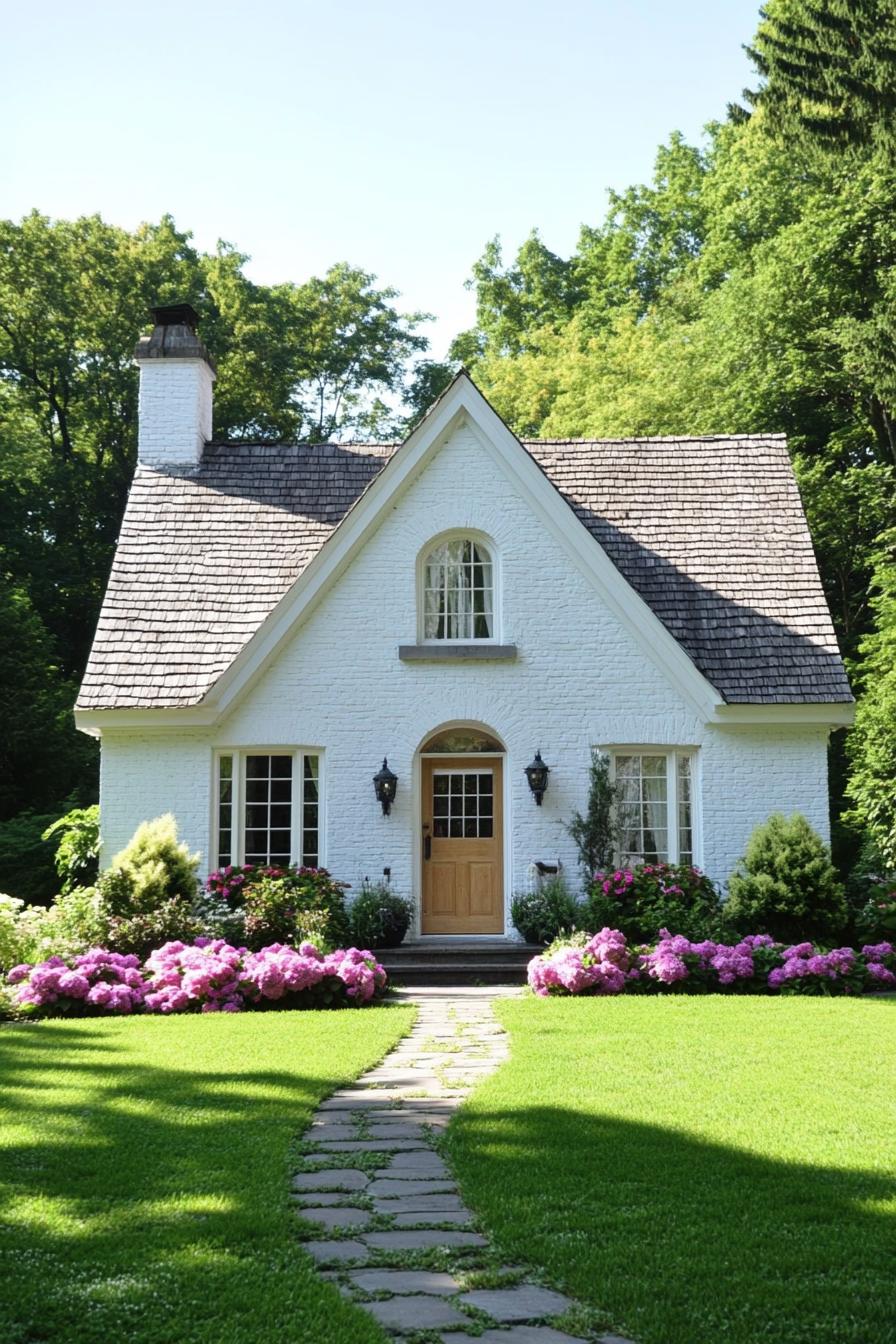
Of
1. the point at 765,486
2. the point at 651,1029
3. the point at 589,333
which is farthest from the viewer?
the point at 589,333

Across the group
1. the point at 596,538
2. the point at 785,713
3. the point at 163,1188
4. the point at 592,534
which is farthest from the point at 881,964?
the point at 163,1188

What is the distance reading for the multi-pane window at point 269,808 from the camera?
16.9 metres

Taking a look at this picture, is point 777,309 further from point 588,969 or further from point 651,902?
point 588,969

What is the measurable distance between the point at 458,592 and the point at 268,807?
3.81 m

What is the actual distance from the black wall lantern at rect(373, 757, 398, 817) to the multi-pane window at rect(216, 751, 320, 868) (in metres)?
0.93

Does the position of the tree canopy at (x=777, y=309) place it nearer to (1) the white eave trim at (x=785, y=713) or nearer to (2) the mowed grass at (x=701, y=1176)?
(1) the white eave trim at (x=785, y=713)

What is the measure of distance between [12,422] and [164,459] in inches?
761

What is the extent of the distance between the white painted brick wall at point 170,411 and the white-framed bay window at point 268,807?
5360 mm

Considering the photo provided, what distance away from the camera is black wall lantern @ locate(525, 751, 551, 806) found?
53.8ft

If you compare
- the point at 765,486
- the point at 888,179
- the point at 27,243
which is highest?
the point at 27,243

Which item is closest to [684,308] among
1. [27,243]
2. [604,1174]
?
[27,243]

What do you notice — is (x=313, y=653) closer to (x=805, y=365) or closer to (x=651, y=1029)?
(x=651, y=1029)

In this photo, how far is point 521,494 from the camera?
17.2 m

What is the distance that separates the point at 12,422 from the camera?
3700cm
